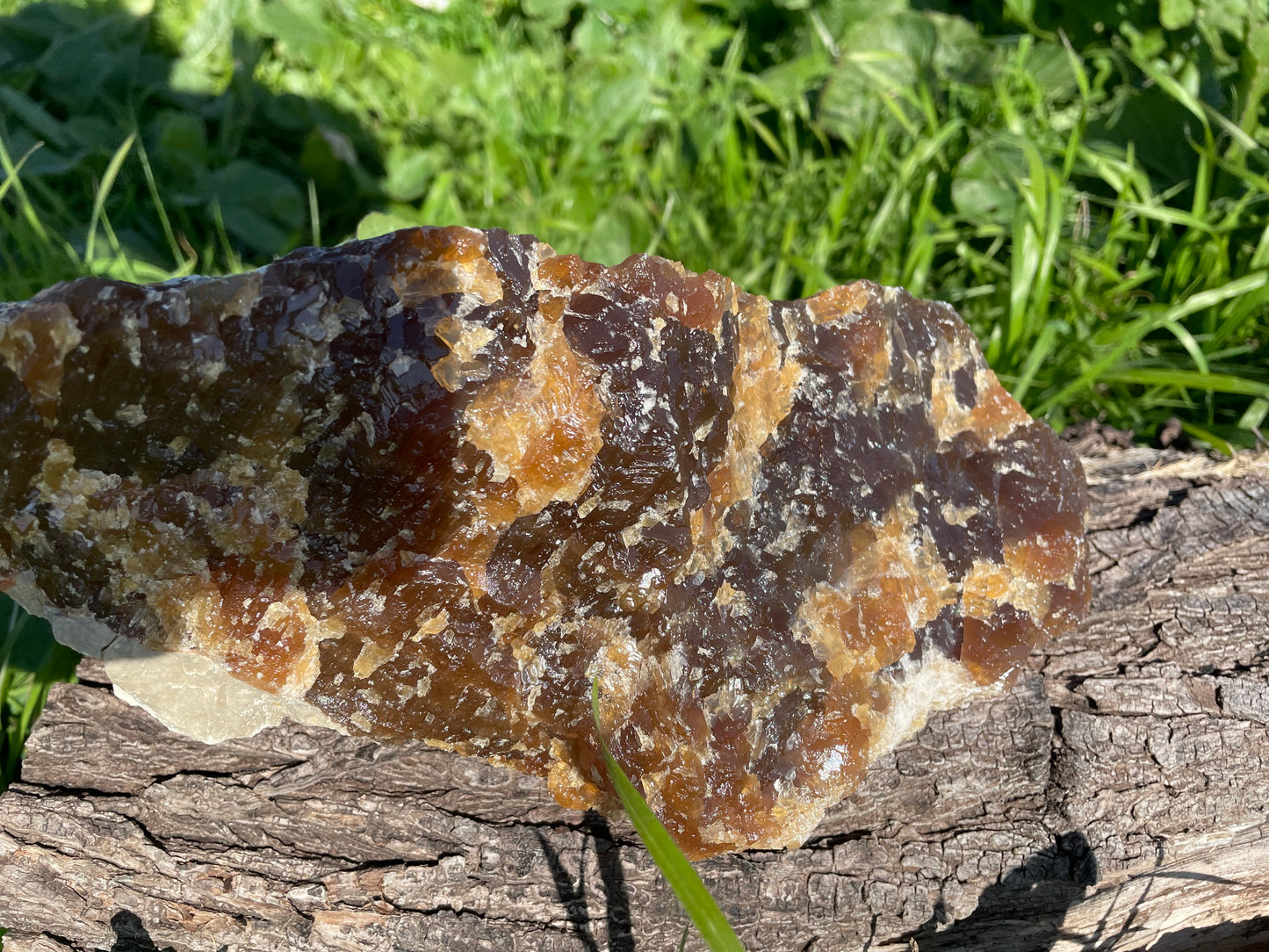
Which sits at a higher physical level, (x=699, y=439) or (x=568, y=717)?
(x=699, y=439)

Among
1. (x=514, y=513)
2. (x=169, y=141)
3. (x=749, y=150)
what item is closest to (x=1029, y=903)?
(x=514, y=513)

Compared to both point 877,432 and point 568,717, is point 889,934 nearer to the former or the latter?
point 568,717

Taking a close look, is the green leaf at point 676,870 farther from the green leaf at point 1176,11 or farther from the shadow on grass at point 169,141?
the green leaf at point 1176,11

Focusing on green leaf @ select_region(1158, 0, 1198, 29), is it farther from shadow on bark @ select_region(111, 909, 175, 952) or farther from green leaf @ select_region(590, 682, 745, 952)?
shadow on bark @ select_region(111, 909, 175, 952)

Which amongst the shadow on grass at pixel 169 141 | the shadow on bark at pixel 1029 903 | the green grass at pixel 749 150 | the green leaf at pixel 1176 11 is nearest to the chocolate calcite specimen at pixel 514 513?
the shadow on bark at pixel 1029 903

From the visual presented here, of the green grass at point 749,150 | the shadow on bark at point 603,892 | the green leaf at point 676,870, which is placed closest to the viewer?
the green leaf at point 676,870

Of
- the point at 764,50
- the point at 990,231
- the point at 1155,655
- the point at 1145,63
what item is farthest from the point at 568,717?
the point at 764,50
